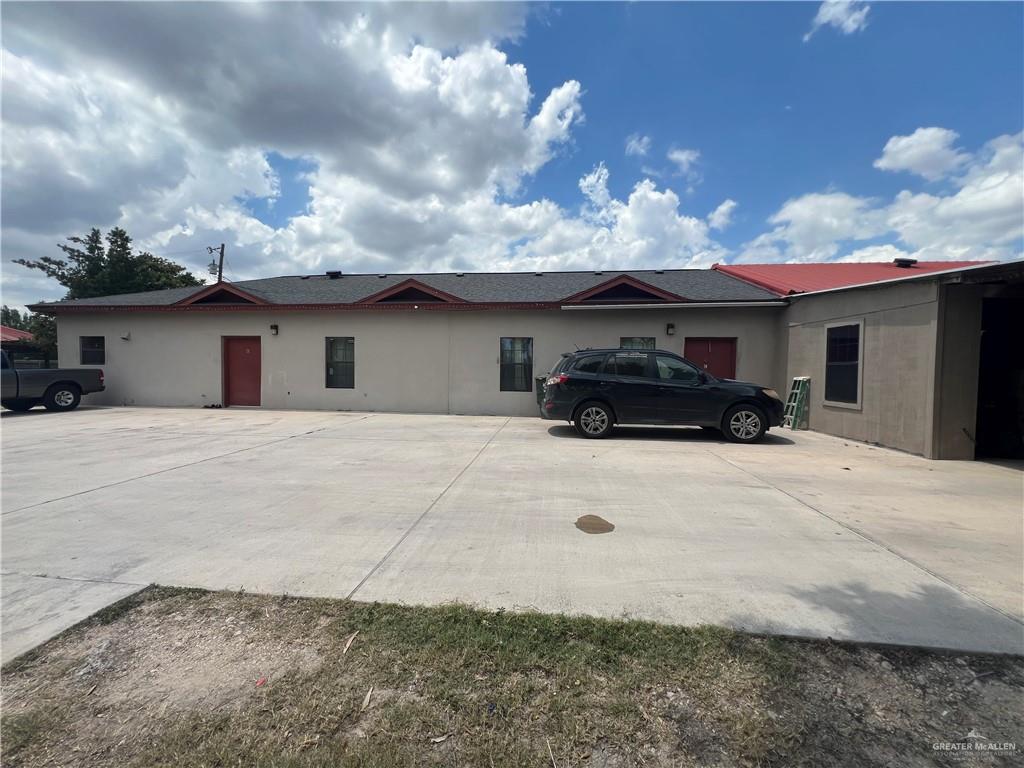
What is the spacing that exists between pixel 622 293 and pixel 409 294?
618 cm

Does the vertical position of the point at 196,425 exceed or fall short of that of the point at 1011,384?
it falls short

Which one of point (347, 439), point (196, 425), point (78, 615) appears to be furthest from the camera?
point (196, 425)

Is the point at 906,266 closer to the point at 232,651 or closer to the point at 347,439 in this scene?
the point at 347,439

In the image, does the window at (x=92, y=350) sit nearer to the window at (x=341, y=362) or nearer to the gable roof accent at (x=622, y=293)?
the window at (x=341, y=362)

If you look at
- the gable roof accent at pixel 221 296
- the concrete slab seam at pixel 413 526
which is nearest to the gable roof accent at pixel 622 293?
the concrete slab seam at pixel 413 526

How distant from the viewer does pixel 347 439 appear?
8930mm

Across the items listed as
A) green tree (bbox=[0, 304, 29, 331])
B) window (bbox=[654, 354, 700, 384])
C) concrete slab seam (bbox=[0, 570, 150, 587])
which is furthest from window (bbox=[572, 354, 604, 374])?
green tree (bbox=[0, 304, 29, 331])

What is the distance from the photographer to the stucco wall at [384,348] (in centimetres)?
1282

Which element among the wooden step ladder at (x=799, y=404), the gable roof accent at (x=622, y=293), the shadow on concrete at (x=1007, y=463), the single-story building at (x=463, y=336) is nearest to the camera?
the shadow on concrete at (x=1007, y=463)

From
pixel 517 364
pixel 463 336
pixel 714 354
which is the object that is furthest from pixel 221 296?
pixel 714 354

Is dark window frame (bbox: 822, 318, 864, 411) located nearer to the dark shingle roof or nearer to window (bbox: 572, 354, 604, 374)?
the dark shingle roof

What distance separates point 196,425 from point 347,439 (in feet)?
15.1

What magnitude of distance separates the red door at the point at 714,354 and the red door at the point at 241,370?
43.0ft

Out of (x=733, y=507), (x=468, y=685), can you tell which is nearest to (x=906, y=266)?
(x=733, y=507)
